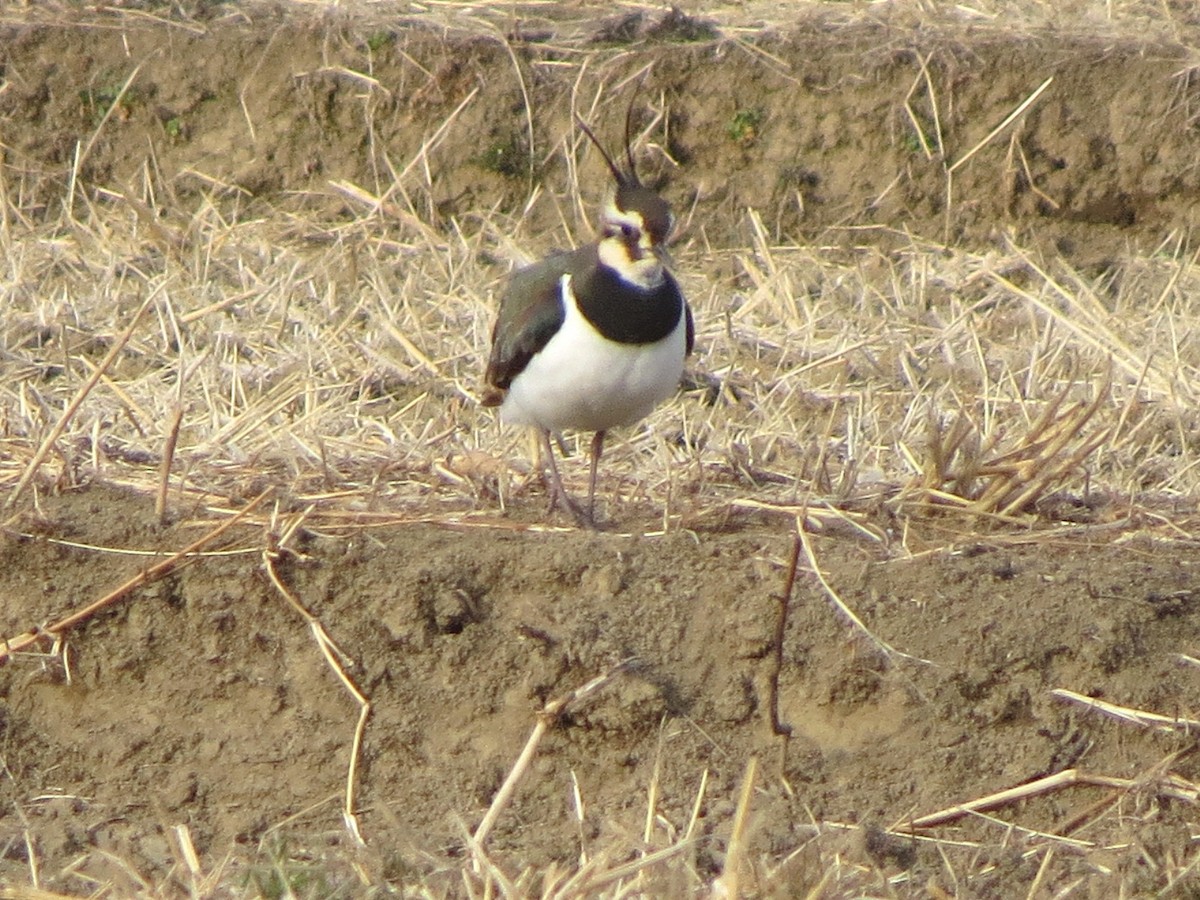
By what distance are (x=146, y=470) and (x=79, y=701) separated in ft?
2.76

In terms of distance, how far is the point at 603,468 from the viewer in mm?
5441

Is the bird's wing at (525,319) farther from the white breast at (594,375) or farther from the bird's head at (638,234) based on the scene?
the bird's head at (638,234)

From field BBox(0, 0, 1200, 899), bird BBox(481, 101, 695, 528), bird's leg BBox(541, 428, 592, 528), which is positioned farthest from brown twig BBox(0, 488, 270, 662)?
bird BBox(481, 101, 695, 528)

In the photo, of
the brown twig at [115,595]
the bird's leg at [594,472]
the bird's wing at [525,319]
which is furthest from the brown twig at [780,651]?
the brown twig at [115,595]

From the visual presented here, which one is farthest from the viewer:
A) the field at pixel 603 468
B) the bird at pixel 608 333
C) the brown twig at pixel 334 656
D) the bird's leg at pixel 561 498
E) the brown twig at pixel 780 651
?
the bird at pixel 608 333

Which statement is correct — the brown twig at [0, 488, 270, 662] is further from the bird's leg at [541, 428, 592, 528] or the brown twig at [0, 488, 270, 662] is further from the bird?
the bird

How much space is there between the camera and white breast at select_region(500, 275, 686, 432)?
473 cm

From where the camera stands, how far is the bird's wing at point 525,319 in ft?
16.0

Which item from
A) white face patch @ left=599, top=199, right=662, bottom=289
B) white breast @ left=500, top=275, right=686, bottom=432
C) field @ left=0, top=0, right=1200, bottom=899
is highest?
white face patch @ left=599, top=199, right=662, bottom=289

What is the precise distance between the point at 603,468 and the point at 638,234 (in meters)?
0.93

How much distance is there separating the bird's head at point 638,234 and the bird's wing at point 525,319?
0.20 meters

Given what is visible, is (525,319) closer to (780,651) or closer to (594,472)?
(594,472)

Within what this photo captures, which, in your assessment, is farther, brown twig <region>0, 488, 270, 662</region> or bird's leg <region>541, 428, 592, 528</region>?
bird's leg <region>541, 428, 592, 528</region>

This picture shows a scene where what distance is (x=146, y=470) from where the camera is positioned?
4918mm
